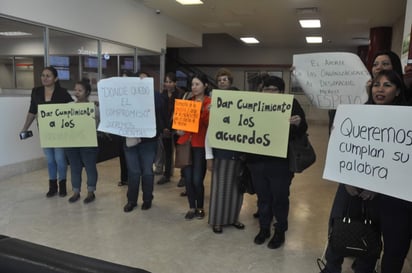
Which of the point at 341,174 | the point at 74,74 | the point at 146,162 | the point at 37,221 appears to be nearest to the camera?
the point at 341,174

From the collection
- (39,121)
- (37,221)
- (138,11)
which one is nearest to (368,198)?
(37,221)

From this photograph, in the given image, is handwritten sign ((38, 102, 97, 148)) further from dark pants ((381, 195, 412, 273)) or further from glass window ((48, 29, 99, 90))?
dark pants ((381, 195, 412, 273))

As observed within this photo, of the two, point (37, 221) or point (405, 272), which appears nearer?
point (405, 272)

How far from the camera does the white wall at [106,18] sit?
15.3 feet

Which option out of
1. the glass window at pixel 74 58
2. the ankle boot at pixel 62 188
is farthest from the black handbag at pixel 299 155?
the glass window at pixel 74 58

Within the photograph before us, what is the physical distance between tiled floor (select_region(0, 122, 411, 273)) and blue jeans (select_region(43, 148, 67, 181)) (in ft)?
0.88

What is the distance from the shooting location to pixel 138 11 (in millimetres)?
7230

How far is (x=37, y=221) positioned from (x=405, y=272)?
2985 mm

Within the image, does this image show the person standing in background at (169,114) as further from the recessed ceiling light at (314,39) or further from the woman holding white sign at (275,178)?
the recessed ceiling light at (314,39)

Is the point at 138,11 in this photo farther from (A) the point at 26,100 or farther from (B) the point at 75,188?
(B) the point at 75,188

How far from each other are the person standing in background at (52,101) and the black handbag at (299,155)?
2461 millimetres

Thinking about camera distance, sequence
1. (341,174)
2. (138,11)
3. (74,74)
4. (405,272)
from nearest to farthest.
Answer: (341,174) < (405,272) < (74,74) < (138,11)

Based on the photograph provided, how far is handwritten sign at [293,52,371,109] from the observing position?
2529mm

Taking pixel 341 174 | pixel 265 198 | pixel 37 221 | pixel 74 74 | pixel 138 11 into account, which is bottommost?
pixel 37 221
